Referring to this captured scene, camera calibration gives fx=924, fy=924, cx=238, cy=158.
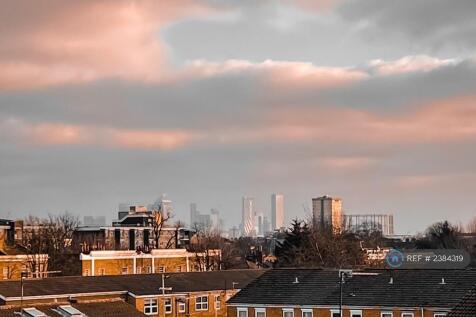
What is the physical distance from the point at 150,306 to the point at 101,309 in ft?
24.0

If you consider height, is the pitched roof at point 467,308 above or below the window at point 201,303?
above

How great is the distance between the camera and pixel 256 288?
66.2 metres

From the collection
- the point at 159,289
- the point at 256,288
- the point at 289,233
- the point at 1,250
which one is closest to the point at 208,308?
the point at 159,289

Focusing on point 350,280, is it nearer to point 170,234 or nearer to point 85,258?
point 85,258

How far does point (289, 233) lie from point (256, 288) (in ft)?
191

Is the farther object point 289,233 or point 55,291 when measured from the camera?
point 289,233

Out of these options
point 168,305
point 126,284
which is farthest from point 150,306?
point 126,284

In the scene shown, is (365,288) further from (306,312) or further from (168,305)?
(168,305)

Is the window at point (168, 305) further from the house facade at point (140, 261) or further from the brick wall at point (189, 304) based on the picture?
the house facade at point (140, 261)

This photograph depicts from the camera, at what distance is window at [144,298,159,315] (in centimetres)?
7100

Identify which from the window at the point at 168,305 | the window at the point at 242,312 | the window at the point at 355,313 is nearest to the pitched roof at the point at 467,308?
the window at the point at 355,313

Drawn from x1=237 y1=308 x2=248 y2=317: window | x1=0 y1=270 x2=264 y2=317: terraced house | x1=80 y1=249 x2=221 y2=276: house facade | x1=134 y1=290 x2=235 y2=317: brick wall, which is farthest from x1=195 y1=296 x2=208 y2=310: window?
x1=80 y1=249 x2=221 y2=276: house facade

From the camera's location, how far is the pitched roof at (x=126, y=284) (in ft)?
214

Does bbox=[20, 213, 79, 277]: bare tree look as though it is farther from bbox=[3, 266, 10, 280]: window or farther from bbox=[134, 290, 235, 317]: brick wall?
bbox=[134, 290, 235, 317]: brick wall
